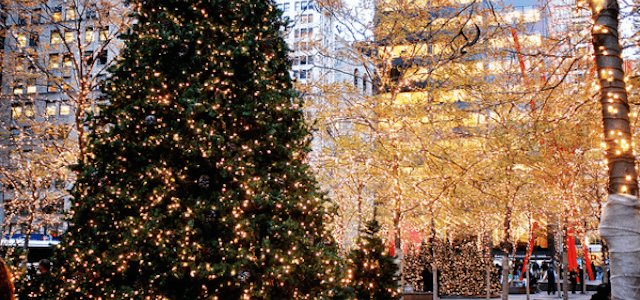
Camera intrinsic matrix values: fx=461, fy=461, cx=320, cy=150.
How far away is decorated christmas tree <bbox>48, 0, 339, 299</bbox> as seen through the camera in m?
6.37

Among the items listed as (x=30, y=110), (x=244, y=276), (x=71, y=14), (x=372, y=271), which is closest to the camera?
(x=244, y=276)

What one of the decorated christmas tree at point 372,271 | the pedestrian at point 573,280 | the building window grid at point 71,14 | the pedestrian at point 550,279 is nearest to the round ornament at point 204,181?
the decorated christmas tree at point 372,271

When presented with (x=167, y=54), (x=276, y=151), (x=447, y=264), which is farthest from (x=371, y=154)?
(x=447, y=264)

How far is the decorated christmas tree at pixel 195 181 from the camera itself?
6371 mm

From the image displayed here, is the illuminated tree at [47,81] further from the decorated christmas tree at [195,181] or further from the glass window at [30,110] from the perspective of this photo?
the decorated christmas tree at [195,181]

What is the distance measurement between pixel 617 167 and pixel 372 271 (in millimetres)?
6161

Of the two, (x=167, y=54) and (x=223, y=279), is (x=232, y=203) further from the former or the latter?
(x=167, y=54)

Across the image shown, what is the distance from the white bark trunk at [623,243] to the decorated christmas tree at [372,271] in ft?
19.4

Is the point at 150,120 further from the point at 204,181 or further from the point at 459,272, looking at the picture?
the point at 459,272

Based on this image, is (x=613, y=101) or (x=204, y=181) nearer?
(x=613, y=101)

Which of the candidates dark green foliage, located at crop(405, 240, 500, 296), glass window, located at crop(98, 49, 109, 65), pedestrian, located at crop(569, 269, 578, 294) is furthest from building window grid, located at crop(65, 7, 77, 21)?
pedestrian, located at crop(569, 269, 578, 294)

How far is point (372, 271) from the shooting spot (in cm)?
971

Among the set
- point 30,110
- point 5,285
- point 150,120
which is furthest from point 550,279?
point 30,110

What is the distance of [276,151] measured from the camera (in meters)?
7.10
